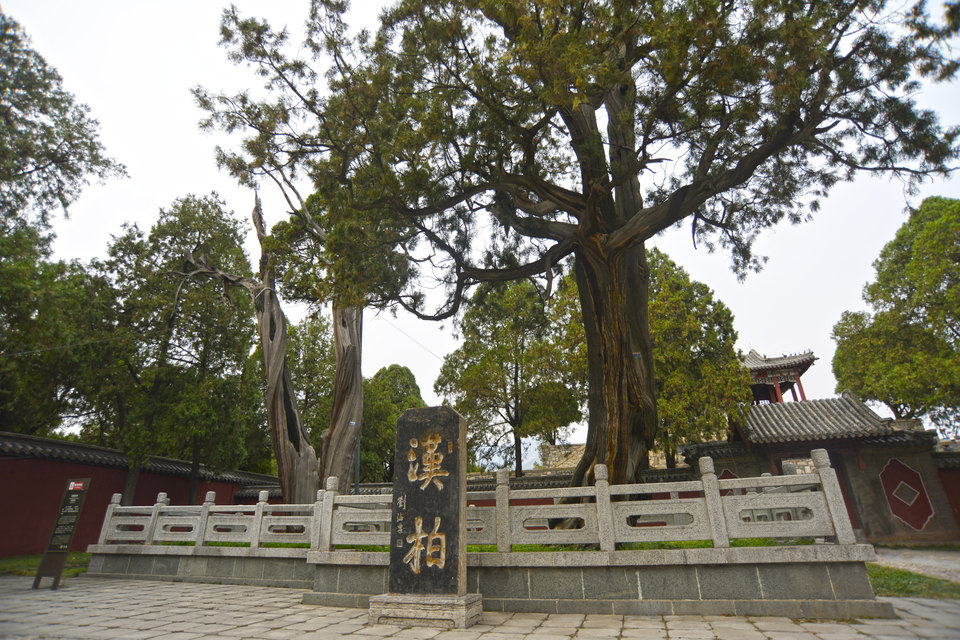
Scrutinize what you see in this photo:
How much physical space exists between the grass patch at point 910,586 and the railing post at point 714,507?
5.47ft

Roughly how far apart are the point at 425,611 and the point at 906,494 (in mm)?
13074

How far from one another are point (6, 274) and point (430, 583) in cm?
869

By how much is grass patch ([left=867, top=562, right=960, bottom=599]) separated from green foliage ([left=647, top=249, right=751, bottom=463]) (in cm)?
553

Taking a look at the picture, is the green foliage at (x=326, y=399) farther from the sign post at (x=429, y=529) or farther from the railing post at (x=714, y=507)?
the railing post at (x=714, y=507)

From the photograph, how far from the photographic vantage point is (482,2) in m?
5.12

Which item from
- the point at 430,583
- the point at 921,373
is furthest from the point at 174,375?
the point at 921,373

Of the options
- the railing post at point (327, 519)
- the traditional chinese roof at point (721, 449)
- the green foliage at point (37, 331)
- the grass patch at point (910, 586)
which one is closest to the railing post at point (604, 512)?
the grass patch at point (910, 586)

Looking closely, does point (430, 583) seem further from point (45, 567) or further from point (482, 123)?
point (45, 567)

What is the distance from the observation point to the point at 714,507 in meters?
4.96

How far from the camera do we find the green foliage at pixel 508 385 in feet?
47.8

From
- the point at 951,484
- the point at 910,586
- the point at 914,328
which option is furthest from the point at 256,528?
the point at 914,328

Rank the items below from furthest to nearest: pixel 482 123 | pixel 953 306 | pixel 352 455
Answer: pixel 953 306
pixel 352 455
pixel 482 123

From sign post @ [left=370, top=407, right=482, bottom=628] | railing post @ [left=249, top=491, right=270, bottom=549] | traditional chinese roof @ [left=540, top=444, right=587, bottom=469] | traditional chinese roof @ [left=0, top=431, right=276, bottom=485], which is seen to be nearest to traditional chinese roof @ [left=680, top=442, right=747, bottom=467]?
traditional chinese roof @ [left=540, top=444, right=587, bottom=469]

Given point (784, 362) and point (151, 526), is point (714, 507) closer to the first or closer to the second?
point (151, 526)
